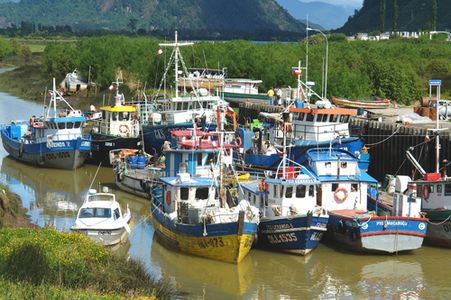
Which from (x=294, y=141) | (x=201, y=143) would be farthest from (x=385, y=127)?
(x=201, y=143)

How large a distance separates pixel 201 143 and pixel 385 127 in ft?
44.5

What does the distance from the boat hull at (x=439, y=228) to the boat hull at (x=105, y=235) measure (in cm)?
1143

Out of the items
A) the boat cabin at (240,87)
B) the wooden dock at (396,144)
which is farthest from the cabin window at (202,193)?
the boat cabin at (240,87)

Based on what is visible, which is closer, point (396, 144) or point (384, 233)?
point (384, 233)

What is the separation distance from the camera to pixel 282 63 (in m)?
86.9

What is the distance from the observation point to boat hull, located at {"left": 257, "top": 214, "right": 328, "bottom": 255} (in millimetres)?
30188

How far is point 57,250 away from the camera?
25000mm

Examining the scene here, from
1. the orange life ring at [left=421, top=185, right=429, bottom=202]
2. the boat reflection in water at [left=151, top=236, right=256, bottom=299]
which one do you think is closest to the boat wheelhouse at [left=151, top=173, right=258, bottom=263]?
the boat reflection in water at [left=151, top=236, right=256, bottom=299]

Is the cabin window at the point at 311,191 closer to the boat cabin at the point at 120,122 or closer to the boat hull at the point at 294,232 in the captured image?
the boat hull at the point at 294,232

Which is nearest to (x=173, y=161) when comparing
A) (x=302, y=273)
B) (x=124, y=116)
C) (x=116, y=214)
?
(x=116, y=214)

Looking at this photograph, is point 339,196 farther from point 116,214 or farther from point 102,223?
point 102,223

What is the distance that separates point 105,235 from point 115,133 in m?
21.8

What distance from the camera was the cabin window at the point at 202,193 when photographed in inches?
1268

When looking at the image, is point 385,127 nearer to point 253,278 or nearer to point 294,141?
point 294,141
